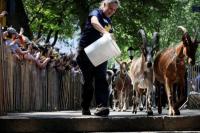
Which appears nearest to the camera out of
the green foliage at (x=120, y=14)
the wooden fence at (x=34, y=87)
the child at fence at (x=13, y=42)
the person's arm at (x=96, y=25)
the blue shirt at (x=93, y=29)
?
the person's arm at (x=96, y=25)

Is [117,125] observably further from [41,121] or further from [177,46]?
[177,46]

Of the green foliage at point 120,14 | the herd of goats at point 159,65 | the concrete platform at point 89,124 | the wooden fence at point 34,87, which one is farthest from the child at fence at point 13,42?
the green foliage at point 120,14

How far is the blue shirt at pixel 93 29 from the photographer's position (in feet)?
36.6

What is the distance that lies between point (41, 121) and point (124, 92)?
14.4m

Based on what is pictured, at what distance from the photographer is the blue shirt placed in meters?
11.2

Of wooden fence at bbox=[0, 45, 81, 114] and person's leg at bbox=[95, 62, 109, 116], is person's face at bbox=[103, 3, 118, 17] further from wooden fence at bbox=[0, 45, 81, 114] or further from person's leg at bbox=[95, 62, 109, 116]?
wooden fence at bbox=[0, 45, 81, 114]

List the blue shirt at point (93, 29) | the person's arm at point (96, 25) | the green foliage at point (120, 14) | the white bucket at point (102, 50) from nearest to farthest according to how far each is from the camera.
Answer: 1. the white bucket at point (102, 50)
2. the person's arm at point (96, 25)
3. the blue shirt at point (93, 29)
4. the green foliage at point (120, 14)

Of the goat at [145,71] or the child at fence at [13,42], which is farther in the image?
the child at fence at [13,42]

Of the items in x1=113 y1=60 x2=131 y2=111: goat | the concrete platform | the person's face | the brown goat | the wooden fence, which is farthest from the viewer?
x1=113 y1=60 x2=131 y2=111: goat

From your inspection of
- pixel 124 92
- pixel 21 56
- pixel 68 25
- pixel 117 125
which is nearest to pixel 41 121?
pixel 117 125

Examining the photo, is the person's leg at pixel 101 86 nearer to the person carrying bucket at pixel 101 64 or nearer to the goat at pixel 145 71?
the person carrying bucket at pixel 101 64

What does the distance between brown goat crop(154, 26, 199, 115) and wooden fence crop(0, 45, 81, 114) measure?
3.23 meters

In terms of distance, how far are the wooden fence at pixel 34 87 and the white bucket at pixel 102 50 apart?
64.5 inches

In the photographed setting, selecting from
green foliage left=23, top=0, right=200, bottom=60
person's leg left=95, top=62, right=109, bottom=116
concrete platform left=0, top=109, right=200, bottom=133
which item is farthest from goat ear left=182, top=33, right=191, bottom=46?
green foliage left=23, top=0, right=200, bottom=60
